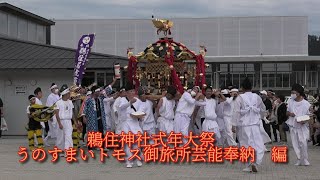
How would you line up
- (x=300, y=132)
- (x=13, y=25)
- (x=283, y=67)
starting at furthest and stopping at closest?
(x=283, y=67), (x=13, y=25), (x=300, y=132)

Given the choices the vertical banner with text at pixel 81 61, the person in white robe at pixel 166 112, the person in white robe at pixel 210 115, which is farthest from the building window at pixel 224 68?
the person in white robe at pixel 166 112

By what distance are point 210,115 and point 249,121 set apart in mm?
3076

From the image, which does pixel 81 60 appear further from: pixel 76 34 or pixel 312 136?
pixel 76 34

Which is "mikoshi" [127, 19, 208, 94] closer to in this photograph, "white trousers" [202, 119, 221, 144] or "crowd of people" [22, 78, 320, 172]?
"crowd of people" [22, 78, 320, 172]

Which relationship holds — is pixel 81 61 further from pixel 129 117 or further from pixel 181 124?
pixel 129 117

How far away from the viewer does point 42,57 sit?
21.8 meters

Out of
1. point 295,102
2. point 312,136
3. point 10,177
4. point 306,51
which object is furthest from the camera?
point 306,51

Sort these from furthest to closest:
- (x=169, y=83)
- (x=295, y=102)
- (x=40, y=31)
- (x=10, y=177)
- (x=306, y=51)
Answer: (x=306, y=51) → (x=40, y=31) → (x=169, y=83) → (x=295, y=102) → (x=10, y=177)

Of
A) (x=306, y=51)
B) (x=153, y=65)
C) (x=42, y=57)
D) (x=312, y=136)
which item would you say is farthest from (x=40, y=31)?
(x=306, y=51)

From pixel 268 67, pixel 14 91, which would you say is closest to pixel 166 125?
pixel 14 91

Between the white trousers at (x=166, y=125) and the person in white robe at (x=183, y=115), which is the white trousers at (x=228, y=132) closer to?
the person in white robe at (x=183, y=115)

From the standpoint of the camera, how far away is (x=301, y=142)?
12.4 metres

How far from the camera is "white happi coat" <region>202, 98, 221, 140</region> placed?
47.5 feet

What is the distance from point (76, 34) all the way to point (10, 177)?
211 ft
